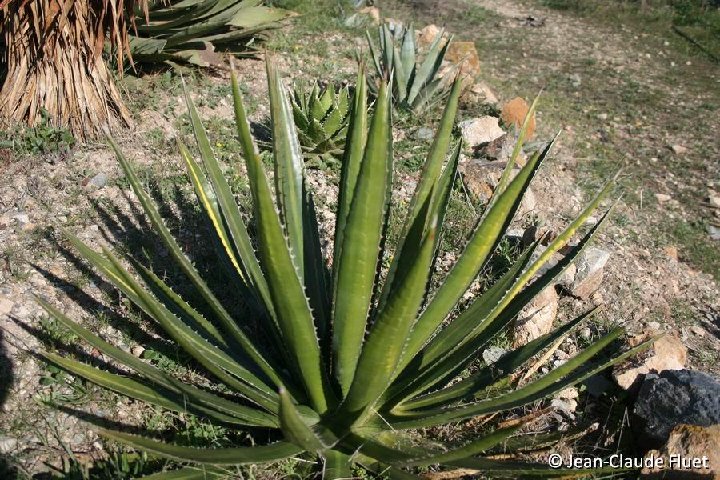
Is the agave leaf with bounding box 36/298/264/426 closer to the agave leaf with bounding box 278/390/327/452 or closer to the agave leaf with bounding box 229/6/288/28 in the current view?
the agave leaf with bounding box 278/390/327/452

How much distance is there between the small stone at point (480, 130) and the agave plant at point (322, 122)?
3.50 feet

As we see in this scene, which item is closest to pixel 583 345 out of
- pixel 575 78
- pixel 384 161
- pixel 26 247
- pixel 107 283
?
pixel 384 161

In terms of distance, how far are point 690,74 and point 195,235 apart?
7.19 metres

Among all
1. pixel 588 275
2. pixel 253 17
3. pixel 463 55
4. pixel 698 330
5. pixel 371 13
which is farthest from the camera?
pixel 371 13

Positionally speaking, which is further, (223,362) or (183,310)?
(183,310)

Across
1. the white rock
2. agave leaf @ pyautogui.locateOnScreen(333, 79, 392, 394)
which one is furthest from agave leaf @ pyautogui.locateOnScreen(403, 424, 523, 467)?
the white rock

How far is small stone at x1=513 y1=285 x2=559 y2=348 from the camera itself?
114 inches

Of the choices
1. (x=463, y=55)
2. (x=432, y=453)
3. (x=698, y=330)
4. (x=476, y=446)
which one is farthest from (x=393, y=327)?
(x=463, y=55)

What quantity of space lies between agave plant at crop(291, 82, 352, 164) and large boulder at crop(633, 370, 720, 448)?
7.46ft

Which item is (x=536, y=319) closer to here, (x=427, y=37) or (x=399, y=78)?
(x=399, y=78)

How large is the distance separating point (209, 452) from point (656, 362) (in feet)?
6.83

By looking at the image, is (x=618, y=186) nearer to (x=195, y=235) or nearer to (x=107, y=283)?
(x=195, y=235)

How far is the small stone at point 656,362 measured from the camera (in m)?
2.71

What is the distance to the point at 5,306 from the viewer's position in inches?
98.9
